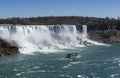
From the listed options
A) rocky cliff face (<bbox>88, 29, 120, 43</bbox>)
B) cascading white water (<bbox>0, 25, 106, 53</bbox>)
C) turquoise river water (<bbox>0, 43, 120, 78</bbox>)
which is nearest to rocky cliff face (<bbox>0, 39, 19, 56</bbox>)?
cascading white water (<bbox>0, 25, 106, 53</bbox>)

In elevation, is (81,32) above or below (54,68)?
below

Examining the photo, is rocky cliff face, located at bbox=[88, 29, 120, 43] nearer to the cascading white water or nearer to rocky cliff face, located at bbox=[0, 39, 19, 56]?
the cascading white water

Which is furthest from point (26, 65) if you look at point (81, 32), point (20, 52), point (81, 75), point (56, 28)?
point (81, 32)

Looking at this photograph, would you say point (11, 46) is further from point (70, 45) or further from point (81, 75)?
point (81, 75)

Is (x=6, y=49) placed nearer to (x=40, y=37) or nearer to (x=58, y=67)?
(x=40, y=37)

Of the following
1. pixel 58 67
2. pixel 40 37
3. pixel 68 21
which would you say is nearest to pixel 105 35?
pixel 68 21

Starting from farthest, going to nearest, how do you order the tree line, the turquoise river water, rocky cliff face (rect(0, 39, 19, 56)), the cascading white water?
the tree line
the cascading white water
rocky cliff face (rect(0, 39, 19, 56))
the turquoise river water
